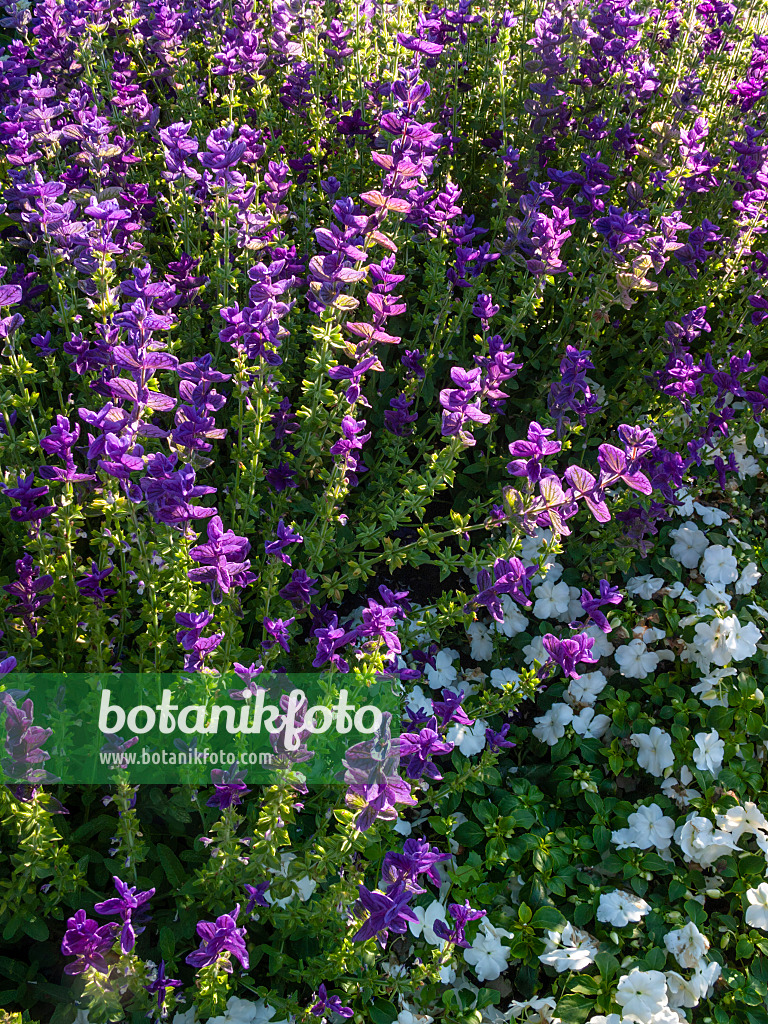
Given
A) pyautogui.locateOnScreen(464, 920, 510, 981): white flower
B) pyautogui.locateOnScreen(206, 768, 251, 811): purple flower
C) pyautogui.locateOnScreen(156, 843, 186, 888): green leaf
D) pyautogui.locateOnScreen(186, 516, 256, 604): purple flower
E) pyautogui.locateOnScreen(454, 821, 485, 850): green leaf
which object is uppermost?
pyautogui.locateOnScreen(186, 516, 256, 604): purple flower

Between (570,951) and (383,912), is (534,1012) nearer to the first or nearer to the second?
(570,951)

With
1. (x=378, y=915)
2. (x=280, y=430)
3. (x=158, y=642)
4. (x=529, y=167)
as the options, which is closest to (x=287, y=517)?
(x=280, y=430)

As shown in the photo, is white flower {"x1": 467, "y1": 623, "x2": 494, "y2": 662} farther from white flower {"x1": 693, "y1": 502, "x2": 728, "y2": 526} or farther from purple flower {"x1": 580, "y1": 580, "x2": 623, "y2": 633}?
white flower {"x1": 693, "y1": 502, "x2": 728, "y2": 526}

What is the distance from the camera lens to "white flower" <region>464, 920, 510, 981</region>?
2.35 m

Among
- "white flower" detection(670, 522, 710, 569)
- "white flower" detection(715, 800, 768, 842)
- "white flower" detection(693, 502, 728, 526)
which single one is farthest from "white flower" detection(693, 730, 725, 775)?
"white flower" detection(693, 502, 728, 526)

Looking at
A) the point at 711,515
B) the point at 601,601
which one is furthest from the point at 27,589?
the point at 711,515

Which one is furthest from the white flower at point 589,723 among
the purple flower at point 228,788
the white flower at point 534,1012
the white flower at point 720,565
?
the purple flower at point 228,788

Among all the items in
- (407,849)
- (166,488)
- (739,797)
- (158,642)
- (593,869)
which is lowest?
(593,869)

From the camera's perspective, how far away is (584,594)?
2.57m

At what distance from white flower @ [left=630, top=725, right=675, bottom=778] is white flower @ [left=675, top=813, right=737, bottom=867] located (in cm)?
19

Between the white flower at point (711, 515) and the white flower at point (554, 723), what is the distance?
3.71 ft

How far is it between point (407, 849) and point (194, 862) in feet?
2.21

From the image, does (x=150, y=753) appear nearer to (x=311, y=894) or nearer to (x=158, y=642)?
(x=158, y=642)

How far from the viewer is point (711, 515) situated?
11.5 feet
